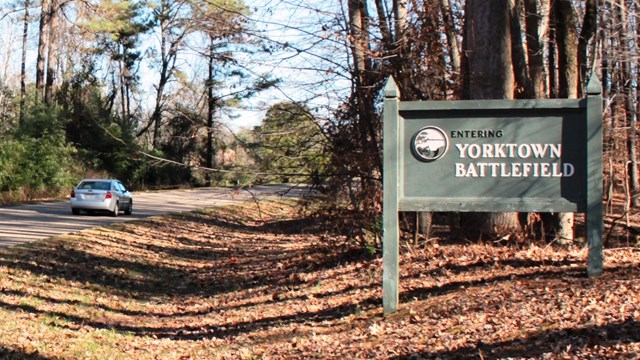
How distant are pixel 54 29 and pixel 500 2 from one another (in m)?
39.8

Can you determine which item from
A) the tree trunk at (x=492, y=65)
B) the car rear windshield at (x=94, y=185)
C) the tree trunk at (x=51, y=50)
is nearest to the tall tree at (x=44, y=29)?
the tree trunk at (x=51, y=50)

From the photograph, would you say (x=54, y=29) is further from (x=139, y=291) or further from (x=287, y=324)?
(x=287, y=324)

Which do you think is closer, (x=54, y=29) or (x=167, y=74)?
(x=54, y=29)

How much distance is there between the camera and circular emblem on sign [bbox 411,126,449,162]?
308 inches

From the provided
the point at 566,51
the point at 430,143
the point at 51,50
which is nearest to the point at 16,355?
the point at 430,143

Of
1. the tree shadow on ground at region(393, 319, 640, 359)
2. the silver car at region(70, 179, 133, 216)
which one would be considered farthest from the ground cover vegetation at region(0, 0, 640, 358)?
the silver car at region(70, 179, 133, 216)

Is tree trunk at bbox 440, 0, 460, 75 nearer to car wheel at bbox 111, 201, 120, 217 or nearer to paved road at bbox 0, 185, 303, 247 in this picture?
paved road at bbox 0, 185, 303, 247

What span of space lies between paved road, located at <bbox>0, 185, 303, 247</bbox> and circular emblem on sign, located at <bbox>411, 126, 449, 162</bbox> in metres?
5.29

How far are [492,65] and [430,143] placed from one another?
3.35 meters

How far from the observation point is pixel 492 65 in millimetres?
10602

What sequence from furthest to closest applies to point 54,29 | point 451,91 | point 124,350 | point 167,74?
point 167,74 → point 54,29 → point 451,91 → point 124,350

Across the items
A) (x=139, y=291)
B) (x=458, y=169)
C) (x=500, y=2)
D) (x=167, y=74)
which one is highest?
(x=167, y=74)

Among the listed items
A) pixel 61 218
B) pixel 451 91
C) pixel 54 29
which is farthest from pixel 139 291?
pixel 54 29

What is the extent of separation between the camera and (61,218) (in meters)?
24.2
